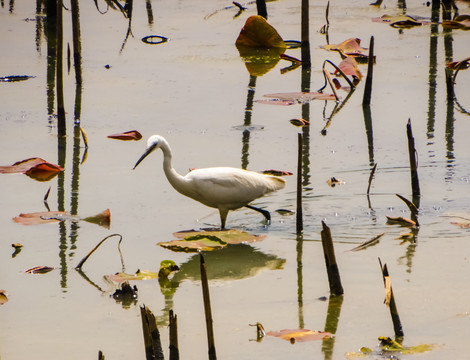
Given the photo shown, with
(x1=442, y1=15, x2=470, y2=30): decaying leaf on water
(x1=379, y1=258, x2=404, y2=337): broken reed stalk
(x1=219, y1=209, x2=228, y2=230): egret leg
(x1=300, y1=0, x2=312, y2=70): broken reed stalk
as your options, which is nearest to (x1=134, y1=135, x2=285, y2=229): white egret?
(x1=219, y1=209, x2=228, y2=230): egret leg

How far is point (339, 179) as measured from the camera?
7832mm

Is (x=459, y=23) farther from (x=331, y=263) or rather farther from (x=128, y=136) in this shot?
(x=331, y=263)

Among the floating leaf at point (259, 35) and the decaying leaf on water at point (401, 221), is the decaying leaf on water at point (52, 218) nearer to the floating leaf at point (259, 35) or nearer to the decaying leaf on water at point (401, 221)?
the decaying leaf on water at point (401, 221)

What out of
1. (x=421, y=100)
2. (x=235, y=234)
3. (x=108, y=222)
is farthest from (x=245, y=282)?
(x=421, y=100)

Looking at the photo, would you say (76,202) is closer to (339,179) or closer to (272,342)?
(339,179)

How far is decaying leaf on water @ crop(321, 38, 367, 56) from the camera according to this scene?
12133 millimetres

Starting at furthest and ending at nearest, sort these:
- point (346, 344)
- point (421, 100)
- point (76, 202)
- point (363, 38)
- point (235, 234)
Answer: point (363, 38) < point (421, 100) < point (76, 202) < point (235, 234) < point (346, 344)

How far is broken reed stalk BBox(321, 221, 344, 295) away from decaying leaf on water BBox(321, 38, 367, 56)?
7025mm

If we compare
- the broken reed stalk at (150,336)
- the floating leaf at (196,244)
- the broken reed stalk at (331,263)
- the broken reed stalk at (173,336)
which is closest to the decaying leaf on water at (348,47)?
the floating leaf at (196,244)

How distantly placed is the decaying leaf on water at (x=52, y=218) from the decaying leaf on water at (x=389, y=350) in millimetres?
2768

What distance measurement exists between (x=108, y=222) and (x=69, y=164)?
173 centimetres

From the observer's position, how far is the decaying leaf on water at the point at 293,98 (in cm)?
1020

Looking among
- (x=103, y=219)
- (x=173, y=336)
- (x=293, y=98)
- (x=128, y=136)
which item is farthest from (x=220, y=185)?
(x=293, y=98)

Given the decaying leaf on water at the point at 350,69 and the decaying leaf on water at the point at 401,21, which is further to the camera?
the decaying leaf on water at the point at 401,21
